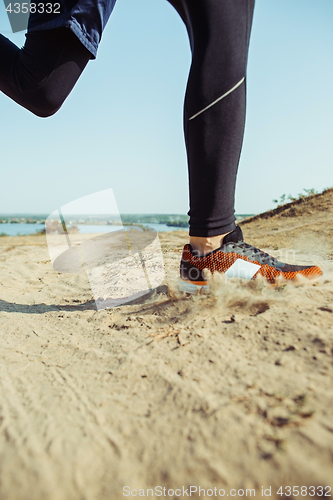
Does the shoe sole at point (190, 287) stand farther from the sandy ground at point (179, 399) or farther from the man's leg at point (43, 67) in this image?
the man's leg at point (43, 67)

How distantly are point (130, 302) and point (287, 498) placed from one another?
1.31m

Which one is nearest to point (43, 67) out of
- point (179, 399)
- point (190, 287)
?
point (190, 287)

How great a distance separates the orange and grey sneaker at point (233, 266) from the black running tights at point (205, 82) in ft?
Result: 0.30

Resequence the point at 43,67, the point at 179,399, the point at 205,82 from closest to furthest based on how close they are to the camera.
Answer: the point at 179,399 < the point at 205,82 < the point at 43,67

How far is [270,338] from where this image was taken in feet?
3.10

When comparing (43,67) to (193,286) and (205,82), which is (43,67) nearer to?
(205,82)

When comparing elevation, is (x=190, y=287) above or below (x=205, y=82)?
below

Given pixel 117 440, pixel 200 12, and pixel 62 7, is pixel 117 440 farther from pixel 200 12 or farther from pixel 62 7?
pixel 62 7

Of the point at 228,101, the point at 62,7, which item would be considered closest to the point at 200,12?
the point at 228,101

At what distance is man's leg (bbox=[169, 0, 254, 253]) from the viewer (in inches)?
46.2

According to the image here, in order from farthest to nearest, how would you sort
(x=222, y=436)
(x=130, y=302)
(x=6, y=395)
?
(x=130, y=302) < (x=6, y=395) < (x=222, y=436)

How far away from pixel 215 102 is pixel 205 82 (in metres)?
0.09

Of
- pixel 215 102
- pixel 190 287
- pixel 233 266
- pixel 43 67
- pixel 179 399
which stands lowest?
pixel 179 399

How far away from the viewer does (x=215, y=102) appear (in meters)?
1.20
